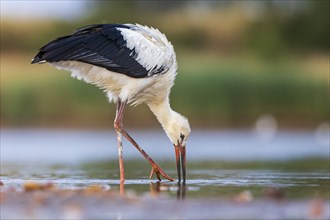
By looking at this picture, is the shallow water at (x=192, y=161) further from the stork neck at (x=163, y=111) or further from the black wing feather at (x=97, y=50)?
the black wing feather at (x=97, y=50)

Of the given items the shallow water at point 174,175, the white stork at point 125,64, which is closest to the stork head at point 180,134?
the white stork at point 125,64

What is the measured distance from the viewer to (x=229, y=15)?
113 feet

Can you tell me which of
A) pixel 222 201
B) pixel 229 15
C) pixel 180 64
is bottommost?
pixel 222 201

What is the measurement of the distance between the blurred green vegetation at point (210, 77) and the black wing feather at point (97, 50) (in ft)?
44.2

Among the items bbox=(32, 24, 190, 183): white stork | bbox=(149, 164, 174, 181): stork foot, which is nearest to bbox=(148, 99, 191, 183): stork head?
bbox=(32, 24, 190, 183): white stork

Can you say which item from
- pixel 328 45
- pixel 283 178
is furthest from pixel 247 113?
pixel 283 178

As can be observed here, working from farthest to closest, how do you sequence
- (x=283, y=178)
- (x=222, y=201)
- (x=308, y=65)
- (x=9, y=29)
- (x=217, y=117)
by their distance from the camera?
(x=9, y=29), (x=308, y=65), (x=217, y=117), (x=283, y=178), (x=222, y=201)

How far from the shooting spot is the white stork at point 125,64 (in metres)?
11.1

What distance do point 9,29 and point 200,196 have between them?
2424 cm

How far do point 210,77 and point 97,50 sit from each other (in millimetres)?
14645

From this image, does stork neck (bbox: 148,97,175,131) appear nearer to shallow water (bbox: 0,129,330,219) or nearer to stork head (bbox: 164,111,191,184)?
stork head (bbox: 164,111,191,184)

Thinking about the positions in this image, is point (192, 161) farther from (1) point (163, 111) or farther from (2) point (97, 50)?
(2) point (97, 50)

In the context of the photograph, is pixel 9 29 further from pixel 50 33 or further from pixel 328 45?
pixel 328 45

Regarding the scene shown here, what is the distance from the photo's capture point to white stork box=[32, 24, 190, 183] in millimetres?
11125
